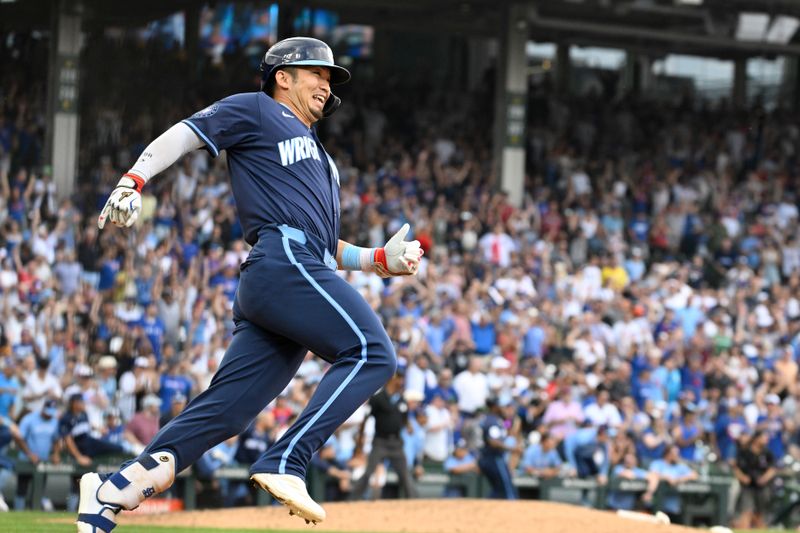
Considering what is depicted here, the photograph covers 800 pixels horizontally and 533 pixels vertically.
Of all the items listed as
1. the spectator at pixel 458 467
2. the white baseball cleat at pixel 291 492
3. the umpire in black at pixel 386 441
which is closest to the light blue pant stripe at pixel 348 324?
the white baseball cleat at pixel 291 492

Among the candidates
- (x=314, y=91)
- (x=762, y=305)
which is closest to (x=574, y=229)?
(x=762, y=305)

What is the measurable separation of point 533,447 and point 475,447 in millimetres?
680

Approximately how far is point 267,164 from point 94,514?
1567mm

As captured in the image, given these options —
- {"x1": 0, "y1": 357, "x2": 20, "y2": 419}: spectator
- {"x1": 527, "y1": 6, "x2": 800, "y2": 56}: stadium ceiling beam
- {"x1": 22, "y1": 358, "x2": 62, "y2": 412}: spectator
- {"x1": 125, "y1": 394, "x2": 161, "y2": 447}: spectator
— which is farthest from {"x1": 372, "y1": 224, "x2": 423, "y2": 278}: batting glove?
{"x1": 527, "y1": 6, "x2": 800, "y2": 56}: stadium ceiling beam

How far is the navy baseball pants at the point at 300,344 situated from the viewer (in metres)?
5.46

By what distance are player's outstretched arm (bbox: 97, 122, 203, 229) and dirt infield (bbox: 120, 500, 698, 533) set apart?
5.57 metres

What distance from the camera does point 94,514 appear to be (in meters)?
5.45

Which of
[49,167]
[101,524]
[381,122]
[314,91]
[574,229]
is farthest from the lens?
[381,122]

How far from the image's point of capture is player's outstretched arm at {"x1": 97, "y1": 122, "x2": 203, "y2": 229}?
5.14m

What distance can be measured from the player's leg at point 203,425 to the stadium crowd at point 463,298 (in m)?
8.47

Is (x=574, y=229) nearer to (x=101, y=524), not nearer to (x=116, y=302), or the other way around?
(x=116, y=302)

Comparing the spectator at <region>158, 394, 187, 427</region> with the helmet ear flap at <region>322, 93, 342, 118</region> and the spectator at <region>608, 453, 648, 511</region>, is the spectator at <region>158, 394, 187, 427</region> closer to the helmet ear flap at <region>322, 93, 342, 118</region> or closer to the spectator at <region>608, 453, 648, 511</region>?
the spectator at <region>608, 453, 648, 511</region>

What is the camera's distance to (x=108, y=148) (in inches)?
807

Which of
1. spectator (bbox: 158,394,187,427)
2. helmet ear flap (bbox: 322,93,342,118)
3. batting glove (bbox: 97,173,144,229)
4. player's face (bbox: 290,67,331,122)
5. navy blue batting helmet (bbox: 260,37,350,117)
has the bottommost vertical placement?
spectator (bbox: 158,394,187,427)
